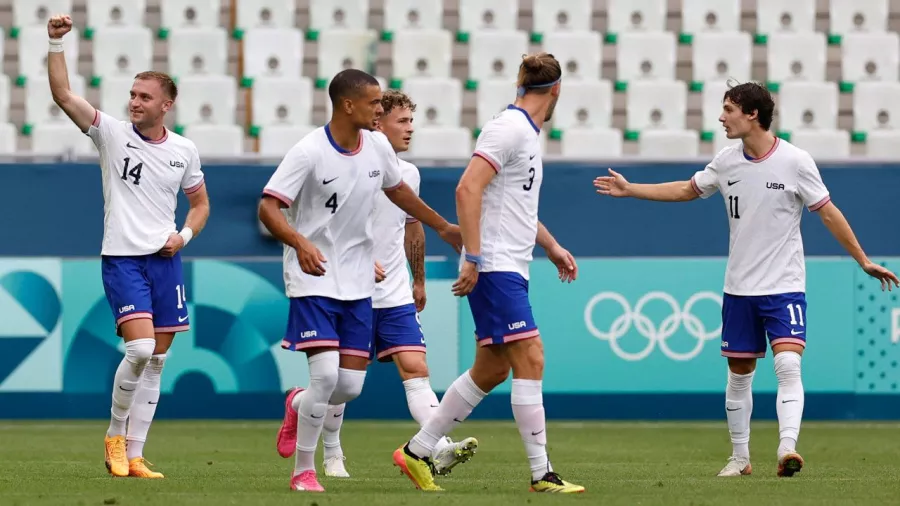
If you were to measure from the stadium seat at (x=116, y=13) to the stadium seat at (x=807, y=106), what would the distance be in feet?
22.5

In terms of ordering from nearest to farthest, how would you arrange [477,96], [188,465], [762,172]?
[762,172] < [188,465] < [477,96]

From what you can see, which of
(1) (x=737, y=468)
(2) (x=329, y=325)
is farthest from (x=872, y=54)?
(2) (x=329, y=325)

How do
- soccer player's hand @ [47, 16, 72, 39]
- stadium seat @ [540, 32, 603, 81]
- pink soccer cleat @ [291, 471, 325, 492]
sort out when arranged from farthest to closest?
stadium seat @ [540, 32, 603, 81], soccer player's hand @ [47, 16, 72, 39], pink soccer cleat @ [291, 471, 325, 492]

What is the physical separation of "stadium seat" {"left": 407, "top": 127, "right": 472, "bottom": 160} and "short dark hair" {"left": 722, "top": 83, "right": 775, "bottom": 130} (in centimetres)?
615

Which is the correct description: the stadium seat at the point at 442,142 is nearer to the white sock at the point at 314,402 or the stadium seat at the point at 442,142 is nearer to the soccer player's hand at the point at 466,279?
the white sock at the point at 314,402

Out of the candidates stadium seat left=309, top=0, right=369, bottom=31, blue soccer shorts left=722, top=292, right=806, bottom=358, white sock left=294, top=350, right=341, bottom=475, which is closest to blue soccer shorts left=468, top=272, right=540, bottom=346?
white sock left=294, top=350, right=341, bottom=475

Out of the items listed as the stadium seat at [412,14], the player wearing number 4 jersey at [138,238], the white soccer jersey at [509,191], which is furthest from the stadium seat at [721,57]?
the white soccer jersey at [509,191]

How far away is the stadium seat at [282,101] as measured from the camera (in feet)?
48.9

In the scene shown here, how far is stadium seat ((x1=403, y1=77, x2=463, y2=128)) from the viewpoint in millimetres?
15000

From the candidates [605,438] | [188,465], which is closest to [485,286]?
[188,465]

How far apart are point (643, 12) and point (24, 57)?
6610mm

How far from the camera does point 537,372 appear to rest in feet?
23.6

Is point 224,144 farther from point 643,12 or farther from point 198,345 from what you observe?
point 643,12

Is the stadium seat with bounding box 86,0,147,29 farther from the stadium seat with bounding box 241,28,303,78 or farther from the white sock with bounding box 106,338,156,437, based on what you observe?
the white sock with bounding box 106,338,156,437
